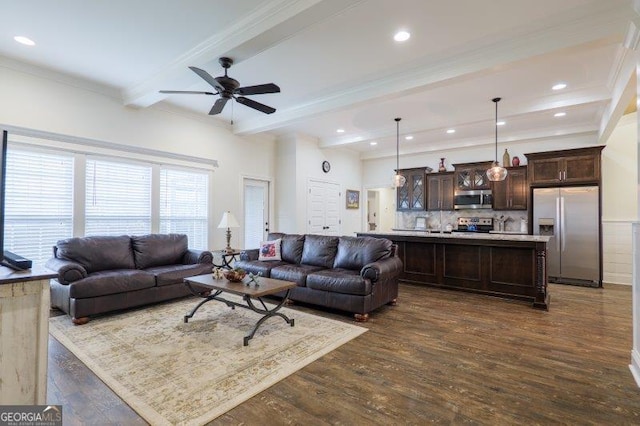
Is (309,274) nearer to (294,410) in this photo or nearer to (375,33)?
(294,410)

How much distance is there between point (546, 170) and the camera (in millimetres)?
6277

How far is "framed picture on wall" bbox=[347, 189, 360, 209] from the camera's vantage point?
879 cm

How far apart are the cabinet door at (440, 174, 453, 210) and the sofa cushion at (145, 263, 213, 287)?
5551 mm

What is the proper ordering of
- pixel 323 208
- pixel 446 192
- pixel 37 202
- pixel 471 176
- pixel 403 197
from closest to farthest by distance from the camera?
pixel 37 202 < pixel 471 176 < pixel 446 192 < pixel 323 208 < pixel 403 197

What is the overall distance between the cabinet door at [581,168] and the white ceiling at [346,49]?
767mm

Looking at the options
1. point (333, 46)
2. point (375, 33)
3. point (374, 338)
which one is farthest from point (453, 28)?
point (374, 338)

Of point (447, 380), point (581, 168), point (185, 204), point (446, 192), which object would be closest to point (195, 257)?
point (185, 204)

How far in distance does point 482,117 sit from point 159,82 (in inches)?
202

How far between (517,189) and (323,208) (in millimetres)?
4219

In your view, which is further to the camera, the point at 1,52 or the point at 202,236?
the point at 202,236

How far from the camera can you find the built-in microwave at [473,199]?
712cm

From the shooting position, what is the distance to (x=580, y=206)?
5.86m

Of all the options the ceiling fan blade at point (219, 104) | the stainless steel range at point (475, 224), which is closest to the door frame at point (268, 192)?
the ceiling fan blade at point (219, 104)

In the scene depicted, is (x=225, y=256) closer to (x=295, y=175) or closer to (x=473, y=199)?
(x=295, y=175)
